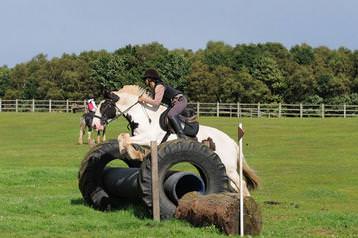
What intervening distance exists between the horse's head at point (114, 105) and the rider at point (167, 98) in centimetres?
43

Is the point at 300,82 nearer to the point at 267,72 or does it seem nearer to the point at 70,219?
the point at 267,72

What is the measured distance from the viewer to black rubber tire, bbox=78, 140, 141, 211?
13031 mm

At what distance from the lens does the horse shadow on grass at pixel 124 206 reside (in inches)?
471

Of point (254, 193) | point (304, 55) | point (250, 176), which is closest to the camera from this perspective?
point (250, 176)

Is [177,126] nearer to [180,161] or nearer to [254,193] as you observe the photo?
[180,161]

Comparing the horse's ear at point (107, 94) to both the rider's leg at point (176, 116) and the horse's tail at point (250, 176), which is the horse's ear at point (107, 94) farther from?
the horse's tail at point (250, 176)

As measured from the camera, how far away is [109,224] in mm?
10812

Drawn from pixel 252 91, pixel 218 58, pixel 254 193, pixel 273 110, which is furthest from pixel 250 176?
pixel 218 58

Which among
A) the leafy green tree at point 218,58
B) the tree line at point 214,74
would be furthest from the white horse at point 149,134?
the leafy green tree at point 218,58

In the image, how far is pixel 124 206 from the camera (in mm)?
12938

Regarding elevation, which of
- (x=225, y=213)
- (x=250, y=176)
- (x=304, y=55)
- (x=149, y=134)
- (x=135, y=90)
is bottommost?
(x=225, y=213)

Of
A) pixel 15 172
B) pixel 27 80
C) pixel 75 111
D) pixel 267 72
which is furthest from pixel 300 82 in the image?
pixel 15 172

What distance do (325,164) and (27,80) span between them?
65.4 m

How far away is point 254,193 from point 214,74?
188 ft
